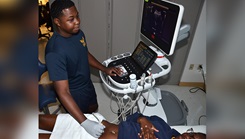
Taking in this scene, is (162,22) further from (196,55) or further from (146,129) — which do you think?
(196,55)

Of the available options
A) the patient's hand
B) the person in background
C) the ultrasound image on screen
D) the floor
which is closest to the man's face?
the person in background

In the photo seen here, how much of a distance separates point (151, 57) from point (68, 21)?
0.68m

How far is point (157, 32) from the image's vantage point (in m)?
1.55

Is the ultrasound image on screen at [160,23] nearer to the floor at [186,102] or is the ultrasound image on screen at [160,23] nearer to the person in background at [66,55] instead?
the person in background at [66,55]

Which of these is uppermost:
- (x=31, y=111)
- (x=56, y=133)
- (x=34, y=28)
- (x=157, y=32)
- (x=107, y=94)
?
(x=34, y=28)

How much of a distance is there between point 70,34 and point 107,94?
1.32 metres

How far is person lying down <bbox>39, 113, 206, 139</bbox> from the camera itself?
1388 mm

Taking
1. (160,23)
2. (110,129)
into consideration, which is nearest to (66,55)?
(110,129)

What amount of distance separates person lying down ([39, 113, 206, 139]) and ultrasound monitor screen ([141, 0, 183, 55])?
1.83ft

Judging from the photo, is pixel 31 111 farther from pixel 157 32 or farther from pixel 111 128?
pixel 157 32

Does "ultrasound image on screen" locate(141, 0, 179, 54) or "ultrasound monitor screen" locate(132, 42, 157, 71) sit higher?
A: "ultrasound image on screen" locate(141, 0, 179, 54)

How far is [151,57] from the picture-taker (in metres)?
1.59

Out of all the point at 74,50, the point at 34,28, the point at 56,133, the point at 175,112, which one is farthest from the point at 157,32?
the point at 34,28

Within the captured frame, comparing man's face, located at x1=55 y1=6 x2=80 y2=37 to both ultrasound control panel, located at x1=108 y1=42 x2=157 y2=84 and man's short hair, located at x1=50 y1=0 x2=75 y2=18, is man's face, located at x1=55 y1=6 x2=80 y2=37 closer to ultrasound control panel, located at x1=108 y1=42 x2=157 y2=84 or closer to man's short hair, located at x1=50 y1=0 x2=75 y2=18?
man's short hair, located at x1=50 y1=0 x2=75 y2=18
